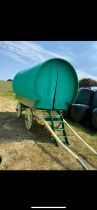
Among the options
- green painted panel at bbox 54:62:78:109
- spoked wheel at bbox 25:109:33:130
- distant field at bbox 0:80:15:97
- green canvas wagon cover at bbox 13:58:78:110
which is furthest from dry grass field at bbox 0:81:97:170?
distant field at bbox 0:80:15:97

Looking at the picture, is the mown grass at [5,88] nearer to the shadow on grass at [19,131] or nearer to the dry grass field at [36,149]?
the shadow on grass at [19,131]

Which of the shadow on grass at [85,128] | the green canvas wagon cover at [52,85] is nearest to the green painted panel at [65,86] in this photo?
the green canvas wagon cover at [52,85]

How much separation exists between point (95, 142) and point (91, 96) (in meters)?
2.83

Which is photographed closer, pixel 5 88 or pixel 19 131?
pixel 19 131

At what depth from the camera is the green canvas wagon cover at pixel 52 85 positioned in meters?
8.64

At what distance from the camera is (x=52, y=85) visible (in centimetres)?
888

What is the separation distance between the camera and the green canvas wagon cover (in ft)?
28.3

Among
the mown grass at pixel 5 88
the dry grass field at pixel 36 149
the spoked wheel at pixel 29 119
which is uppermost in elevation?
the mown grass at pixel 5 88

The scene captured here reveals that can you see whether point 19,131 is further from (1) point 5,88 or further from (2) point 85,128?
(1) point 5,88

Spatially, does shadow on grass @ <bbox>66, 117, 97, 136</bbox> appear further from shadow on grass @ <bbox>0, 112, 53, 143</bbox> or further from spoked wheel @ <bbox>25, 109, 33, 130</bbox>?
spoked wheel @ <bbox>25, 109, 33, 130</bbox>

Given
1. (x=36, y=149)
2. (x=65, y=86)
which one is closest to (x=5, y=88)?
(x=65, y=86)
